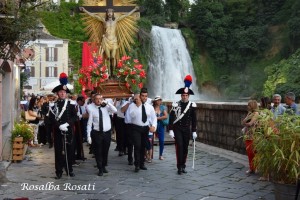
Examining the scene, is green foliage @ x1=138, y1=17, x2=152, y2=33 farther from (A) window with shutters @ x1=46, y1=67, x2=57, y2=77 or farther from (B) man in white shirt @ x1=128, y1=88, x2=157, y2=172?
(B) man in white shirt @ x1=128, y1=88, x2=157, y2=172

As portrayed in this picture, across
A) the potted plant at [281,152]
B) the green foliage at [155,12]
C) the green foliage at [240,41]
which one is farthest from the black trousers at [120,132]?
the green foliage at [240,41]

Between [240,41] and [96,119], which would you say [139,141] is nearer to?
[96,119]

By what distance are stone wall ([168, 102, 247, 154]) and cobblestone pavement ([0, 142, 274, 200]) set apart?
1.24 m

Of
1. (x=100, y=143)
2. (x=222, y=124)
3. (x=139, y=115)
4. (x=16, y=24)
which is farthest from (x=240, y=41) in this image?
(x=16, y=24)

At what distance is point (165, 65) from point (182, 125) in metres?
41.0

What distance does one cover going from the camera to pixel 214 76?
2208 inches

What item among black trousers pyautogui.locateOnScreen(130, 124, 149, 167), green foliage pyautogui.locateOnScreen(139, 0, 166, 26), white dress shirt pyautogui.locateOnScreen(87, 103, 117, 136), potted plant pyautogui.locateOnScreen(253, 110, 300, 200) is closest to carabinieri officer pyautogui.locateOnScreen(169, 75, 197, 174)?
black trousers pyautogui.locateOnScreen(130, 124, 149, 167)

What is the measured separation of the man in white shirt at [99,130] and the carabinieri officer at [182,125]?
1379 mm

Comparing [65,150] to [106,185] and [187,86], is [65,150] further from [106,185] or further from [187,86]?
[187,86]

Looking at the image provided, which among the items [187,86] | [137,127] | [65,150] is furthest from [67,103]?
[187,86]

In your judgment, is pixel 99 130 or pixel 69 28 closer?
pixel 99 130

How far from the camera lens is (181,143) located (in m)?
9.86

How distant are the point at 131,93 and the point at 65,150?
2672 mm

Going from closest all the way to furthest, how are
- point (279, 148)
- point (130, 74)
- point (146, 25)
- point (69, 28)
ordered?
point (279, 148)
point (130, 74)
point (146, 25)
point (69, 28)
